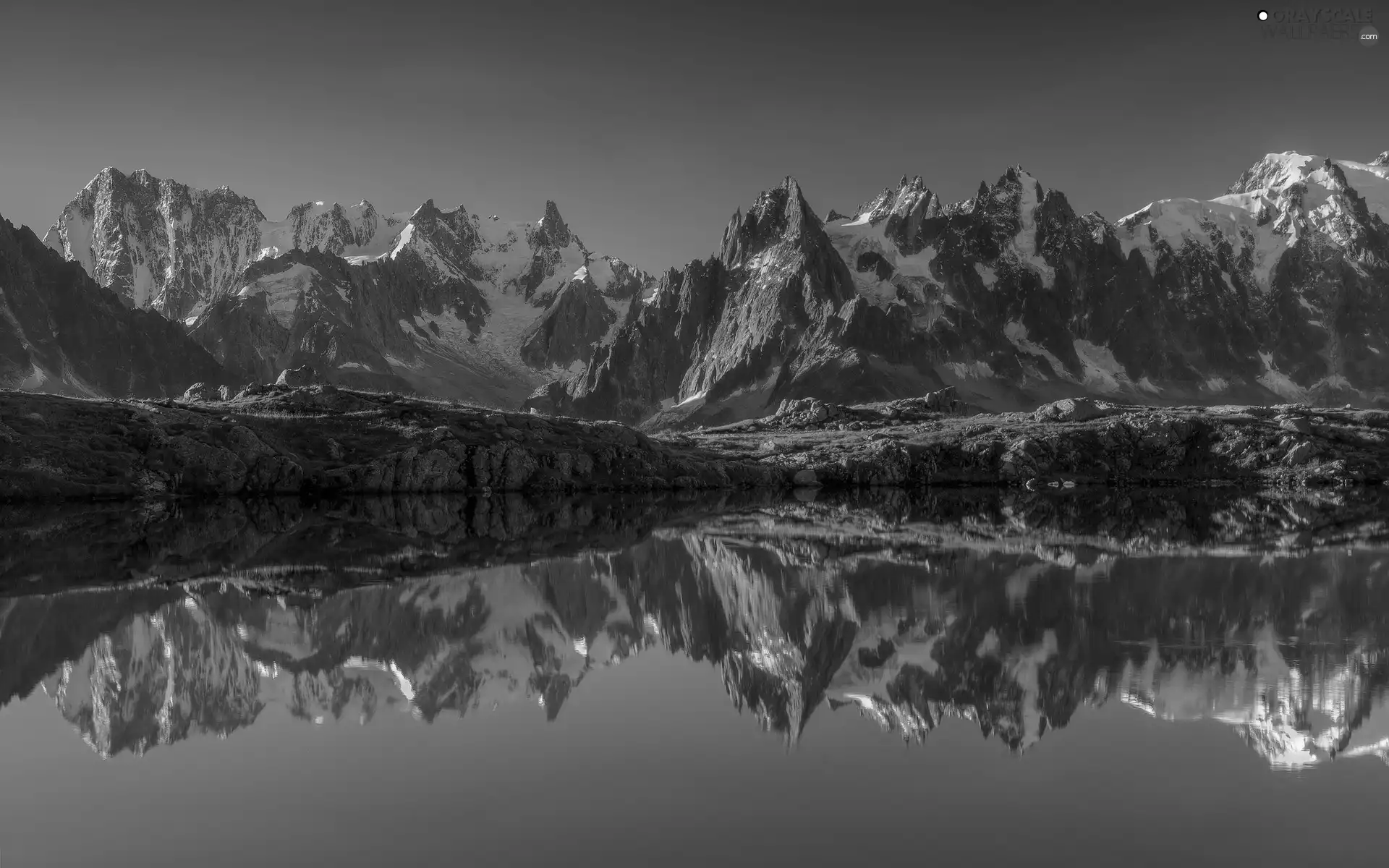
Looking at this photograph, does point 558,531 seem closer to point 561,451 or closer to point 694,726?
point 694,726

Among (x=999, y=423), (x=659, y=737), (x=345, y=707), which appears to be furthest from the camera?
(x=999, y=423)

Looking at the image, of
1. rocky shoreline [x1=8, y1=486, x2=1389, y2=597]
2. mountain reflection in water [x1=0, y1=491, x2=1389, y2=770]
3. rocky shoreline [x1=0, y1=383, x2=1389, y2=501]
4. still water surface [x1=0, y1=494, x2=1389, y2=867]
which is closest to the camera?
still water surface [x1=0, y1=494, x2=1389, y2=867]

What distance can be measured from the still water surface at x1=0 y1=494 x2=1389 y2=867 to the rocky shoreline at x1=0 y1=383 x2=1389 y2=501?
6322 centimetres

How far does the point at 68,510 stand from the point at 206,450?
20.6 meters

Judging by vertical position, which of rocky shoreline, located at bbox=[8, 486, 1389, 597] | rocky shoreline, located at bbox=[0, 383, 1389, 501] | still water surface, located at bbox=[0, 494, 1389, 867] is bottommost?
still water surface, located at bbox=[0, 494, 1389, 867]

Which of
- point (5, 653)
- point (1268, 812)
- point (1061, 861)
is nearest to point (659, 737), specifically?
point (1061, 861)

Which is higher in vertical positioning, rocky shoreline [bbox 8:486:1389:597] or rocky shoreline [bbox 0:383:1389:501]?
rocky shoreline [bbox 0:383:1389:501]

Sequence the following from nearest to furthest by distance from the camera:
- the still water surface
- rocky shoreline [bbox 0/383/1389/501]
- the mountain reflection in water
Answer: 1. the still water surface
2. the mountain reflection in water
3. rocky shoreline [bbox 0/383/1389/501]

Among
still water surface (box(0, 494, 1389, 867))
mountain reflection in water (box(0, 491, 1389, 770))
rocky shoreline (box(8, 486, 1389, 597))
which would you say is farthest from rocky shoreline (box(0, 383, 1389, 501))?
still water surface (box(0, 494, 1389, 867))

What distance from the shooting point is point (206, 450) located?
104m

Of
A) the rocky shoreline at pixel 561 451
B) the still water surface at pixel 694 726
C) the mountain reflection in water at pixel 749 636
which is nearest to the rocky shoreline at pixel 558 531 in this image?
the mountain reflection in water at pixel 749 636

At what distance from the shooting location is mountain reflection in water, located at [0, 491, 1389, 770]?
26.7 metres

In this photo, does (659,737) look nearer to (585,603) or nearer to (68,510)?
(585,603)

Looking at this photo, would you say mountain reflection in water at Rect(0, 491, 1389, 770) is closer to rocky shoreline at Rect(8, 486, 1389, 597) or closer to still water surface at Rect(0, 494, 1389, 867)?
still water surface at Rect(0, 494, 1389, 867)
